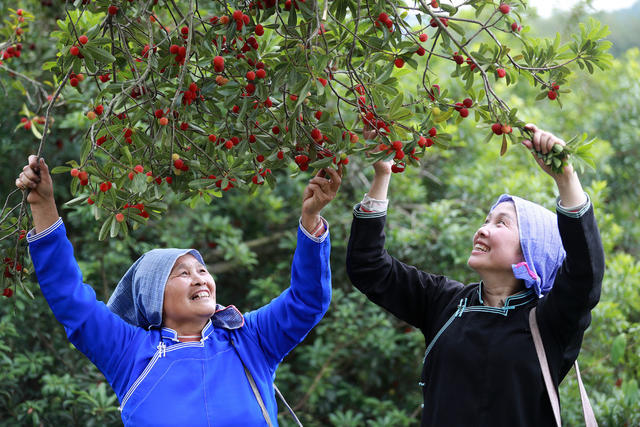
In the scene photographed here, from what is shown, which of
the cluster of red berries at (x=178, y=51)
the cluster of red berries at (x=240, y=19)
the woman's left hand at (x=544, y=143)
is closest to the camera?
the woman's left hand at (x=544, y=143)

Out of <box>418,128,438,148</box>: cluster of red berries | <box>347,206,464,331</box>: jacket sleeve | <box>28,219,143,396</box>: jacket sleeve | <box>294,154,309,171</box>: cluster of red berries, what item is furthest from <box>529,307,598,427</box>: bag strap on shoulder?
<box>28,219,143,396</box>: jacket sleeve

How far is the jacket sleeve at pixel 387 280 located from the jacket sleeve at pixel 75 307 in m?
0.74

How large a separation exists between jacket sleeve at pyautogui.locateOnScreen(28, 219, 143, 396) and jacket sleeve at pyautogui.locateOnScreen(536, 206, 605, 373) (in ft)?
4.14

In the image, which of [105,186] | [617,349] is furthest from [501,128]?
[617,349]

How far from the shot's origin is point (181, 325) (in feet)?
7.30

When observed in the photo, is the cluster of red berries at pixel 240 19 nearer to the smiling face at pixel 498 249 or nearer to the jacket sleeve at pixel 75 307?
the jacket sleeve at pixel 75 307

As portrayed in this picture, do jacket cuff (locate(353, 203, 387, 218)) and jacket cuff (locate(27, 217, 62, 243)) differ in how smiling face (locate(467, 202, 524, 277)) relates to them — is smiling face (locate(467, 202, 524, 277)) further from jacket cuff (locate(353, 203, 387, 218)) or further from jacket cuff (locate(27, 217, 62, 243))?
jacket cuff (locate(27, 217, 62, 243))

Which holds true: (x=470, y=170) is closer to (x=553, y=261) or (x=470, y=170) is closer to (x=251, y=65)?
(x=553, y=261)


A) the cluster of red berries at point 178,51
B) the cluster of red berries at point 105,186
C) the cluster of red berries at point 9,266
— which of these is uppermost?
the cluster of red berries at point 178,51

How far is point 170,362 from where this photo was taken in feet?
6.91

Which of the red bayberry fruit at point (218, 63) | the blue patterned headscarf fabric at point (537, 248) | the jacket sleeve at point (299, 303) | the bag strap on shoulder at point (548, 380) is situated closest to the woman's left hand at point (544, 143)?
the blue patterned headscarf fabric at point (537, 248)

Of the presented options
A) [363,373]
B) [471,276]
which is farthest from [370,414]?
[471,276]

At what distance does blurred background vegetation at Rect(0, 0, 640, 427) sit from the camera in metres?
3.83

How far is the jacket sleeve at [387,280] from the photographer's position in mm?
2211
